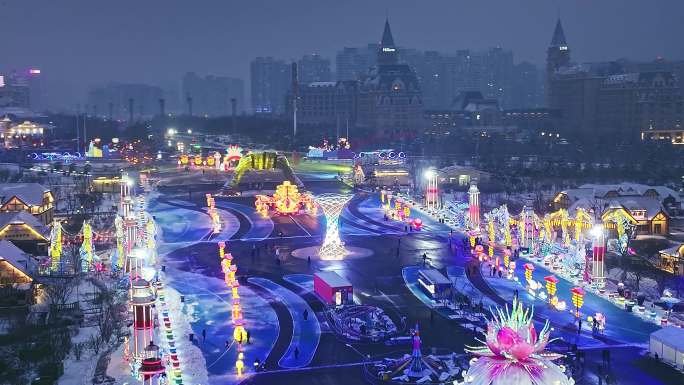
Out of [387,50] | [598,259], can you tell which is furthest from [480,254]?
[387,50]

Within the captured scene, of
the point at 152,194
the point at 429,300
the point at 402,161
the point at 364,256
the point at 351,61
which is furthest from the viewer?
the point at 351,61

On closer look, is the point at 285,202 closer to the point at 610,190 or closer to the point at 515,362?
the point at 610,190

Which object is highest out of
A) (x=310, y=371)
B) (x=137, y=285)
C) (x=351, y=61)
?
(x=351, y=61)

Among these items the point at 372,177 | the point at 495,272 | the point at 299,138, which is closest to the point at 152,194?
the point at 372,177

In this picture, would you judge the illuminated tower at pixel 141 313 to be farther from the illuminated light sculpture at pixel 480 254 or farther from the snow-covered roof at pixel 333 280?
the illuminated light sculpture at pixel 480 254

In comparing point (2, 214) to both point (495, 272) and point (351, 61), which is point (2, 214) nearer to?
point (495, 272)

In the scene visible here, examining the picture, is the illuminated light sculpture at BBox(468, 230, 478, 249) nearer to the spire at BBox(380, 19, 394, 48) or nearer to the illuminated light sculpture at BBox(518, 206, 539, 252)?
the illuminated light sculpture at BBox(518, 206, 539, 252)
